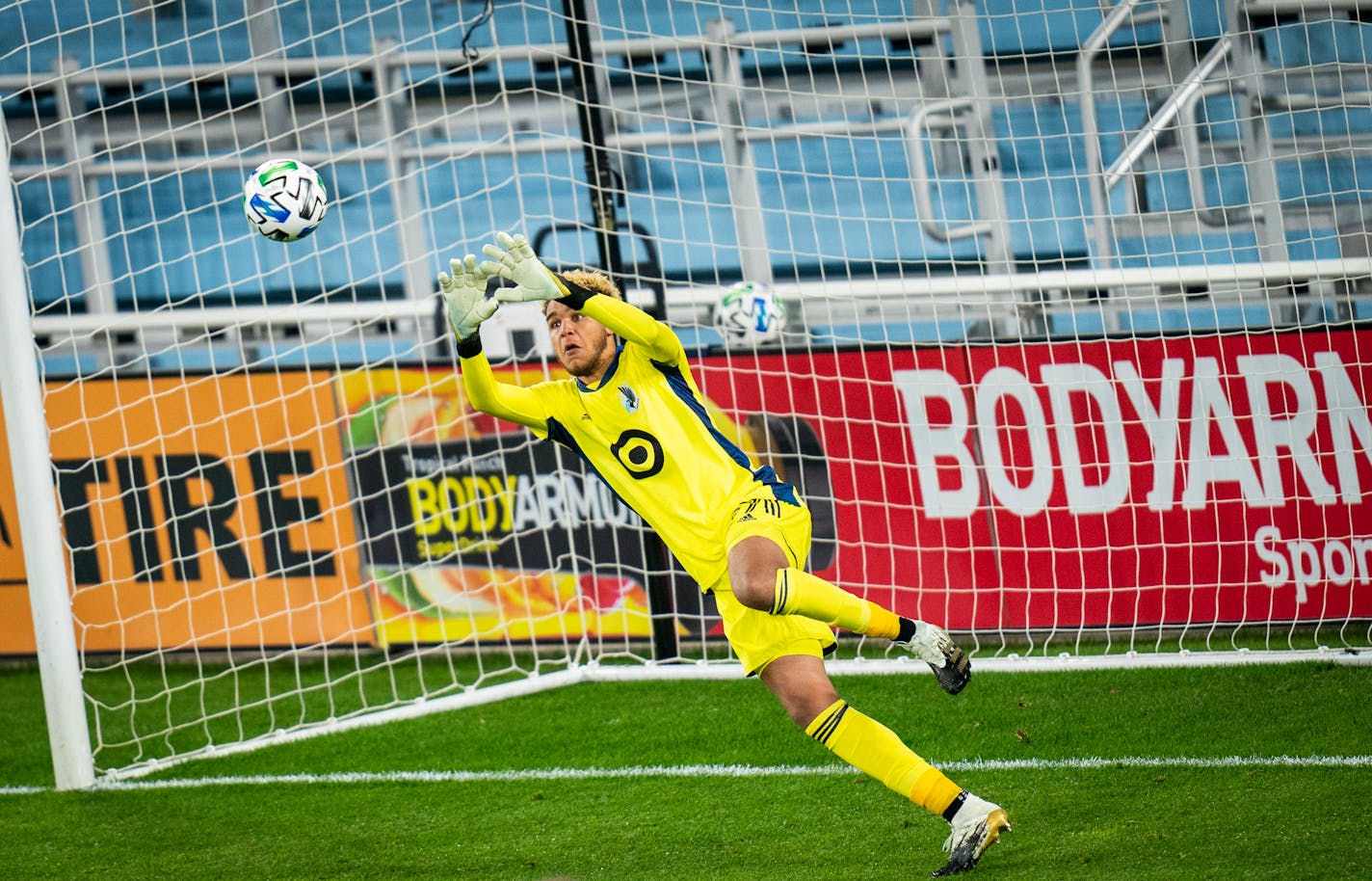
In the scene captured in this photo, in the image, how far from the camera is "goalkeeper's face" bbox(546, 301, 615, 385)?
4.20 metres

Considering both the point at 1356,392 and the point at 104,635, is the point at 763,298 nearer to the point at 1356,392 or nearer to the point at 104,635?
the point at 1356,392

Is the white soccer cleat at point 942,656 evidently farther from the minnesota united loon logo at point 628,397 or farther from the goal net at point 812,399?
the goal net at point 812,399

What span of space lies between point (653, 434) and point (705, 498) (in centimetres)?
25

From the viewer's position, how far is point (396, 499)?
7.27 m

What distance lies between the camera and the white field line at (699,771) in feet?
14.5

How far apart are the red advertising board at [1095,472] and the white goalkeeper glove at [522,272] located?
2.94 m

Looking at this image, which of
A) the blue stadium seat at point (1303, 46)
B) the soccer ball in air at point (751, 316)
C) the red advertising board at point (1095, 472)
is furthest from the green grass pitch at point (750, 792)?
the blue stadium seat at point (1303, 46)

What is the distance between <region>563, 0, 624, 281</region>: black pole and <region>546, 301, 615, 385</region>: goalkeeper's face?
6.85ft

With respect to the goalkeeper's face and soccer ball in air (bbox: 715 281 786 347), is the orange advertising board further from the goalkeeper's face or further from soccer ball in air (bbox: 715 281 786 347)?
the goalkeeper's face

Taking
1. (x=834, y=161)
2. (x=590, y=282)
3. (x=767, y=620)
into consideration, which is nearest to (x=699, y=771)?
(x=767, y=620)

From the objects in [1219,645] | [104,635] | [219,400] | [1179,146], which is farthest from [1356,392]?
[104,635]

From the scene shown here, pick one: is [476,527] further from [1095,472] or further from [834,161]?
[834,161]

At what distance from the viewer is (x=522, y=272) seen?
12.8ft

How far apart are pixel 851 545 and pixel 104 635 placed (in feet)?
13.3
